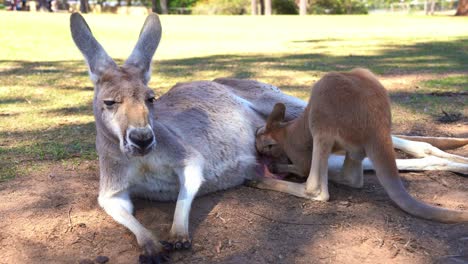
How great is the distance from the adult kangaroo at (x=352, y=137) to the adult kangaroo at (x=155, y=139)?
1.57 feet

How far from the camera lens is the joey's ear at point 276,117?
3824mm

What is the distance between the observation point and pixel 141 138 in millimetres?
2539

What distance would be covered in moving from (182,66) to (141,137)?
719 centimetres

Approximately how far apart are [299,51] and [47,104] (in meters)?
6.89

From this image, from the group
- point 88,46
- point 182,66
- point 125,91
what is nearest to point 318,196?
point 125,91

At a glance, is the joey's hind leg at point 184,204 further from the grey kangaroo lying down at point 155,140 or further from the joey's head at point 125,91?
the joey's head at point 125,91

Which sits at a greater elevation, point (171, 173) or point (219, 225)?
point (171, 173)

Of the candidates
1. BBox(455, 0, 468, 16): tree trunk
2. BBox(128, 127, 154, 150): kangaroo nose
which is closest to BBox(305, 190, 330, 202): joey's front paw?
BBox(128, 127, 154, 150): kangaroo nose

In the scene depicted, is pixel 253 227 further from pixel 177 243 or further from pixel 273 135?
pixel 273 135

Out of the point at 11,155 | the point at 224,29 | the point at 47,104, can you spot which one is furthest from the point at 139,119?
the point at 224,29

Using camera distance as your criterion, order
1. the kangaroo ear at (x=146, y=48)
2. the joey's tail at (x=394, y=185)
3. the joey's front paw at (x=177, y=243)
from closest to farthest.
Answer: the joey's front paw at (x=177, y=243)
the joey's tail at (x=394, y=185)
the kangaroo ear at (x=146, y=48)

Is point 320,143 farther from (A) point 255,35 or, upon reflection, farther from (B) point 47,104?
(A) point 255,35

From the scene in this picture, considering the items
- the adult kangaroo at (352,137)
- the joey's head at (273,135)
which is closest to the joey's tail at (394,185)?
the adult kangaroo at (352,137)

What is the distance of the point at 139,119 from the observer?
2.60m
